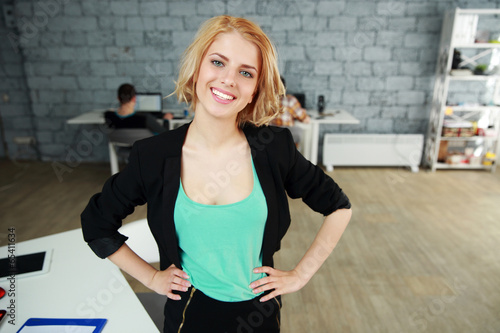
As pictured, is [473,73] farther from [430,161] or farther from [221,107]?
[221,107]

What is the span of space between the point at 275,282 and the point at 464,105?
4400 millimetres

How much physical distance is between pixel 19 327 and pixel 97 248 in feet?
1.04

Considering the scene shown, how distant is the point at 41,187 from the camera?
4152 mm

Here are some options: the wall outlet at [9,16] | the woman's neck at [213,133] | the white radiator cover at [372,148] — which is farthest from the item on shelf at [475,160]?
the wall outlet at [9,16]

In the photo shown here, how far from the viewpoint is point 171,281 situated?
1075 millimetres

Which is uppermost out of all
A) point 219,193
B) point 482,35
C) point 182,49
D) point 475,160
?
point 482,35

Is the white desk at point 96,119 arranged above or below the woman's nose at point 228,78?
below

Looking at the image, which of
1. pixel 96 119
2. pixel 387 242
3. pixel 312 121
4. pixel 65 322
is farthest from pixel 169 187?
pixel 96 119

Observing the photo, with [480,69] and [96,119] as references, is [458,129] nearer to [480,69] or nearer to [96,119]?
[480,69]

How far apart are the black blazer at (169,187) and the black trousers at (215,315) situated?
0.39 feet

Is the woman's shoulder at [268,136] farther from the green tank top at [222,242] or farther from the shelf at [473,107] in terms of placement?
the shelf at [473,107]

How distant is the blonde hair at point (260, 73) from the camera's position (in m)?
0.94

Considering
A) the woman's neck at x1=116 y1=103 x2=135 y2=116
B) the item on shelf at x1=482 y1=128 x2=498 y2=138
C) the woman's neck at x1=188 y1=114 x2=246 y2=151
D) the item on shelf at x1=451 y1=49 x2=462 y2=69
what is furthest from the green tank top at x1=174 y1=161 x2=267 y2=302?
the item on shelf at x1=482 y1=128 x2=498 y2=138

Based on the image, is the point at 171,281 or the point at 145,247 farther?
the point at 145,247
